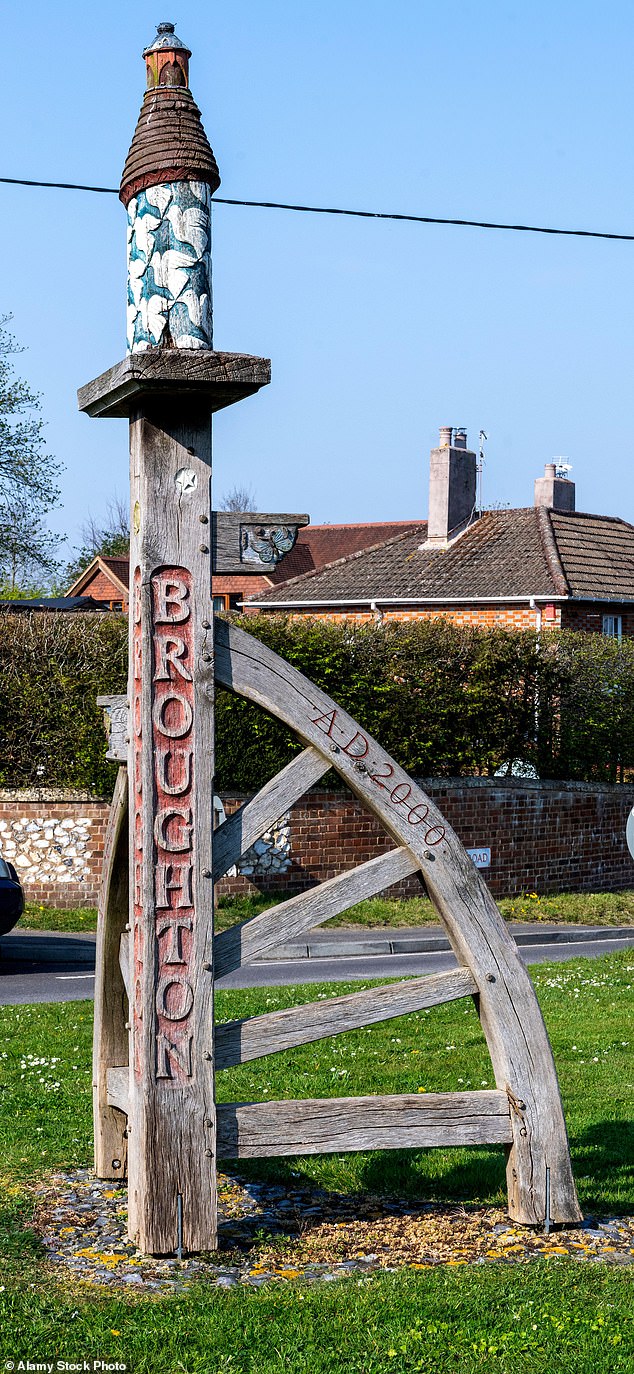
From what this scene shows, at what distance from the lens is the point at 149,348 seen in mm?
4590

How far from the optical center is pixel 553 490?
33125mm

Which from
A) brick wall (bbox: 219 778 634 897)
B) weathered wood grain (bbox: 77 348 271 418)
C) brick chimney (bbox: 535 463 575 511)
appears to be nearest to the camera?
weathered wood grain (bbox: 77 348 271 418)

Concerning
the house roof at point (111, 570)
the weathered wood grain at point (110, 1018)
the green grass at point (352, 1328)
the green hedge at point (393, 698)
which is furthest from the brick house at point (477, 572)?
the green grass at point (352, 1328)

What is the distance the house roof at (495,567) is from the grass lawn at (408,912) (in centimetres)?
817

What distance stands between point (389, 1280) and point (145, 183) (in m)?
3.66

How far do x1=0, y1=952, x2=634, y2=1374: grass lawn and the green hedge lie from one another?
7359 mm

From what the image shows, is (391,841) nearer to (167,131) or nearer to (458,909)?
(458,909)

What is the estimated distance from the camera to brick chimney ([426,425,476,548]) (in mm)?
29281

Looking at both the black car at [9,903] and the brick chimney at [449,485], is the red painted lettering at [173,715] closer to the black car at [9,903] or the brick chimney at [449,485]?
the black car at [9,903]

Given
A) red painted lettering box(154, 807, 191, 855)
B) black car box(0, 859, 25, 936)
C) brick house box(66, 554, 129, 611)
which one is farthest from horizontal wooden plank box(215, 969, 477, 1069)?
brick house box(66, 554, 129, 611)

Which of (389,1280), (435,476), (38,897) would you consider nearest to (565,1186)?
(389,1280)

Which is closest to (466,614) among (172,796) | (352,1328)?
(172,796)

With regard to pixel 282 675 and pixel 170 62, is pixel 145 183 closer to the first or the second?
pixel 170 62

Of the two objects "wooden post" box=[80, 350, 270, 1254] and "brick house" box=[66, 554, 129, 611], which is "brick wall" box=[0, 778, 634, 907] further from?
"brick house" box=[66, 554, 129, 611]
